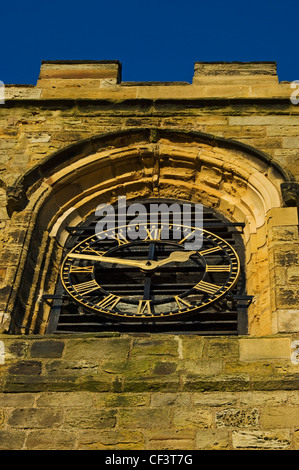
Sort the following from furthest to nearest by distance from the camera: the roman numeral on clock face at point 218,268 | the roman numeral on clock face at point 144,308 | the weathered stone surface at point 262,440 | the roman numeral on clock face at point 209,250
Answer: the roman numeral on clock face at point 209,250
the roman numeral on clock face at point 218,268
the roman numeral on clock face at point 144,308
the weathered stone surface at point 262,440

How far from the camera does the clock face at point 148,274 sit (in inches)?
292

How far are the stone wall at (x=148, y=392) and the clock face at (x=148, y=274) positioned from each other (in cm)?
66

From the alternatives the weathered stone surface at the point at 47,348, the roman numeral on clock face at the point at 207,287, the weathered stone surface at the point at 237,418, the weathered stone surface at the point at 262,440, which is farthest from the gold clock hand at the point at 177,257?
the weathered stone surface at the point at 262,440

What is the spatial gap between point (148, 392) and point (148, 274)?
1659 millimetres

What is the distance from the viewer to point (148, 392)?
6293 mm

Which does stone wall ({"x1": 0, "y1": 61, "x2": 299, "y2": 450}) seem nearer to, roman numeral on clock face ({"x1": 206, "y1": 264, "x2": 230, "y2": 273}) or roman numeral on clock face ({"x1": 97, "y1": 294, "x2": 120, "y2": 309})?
roman numeral on clock face ({"x1": 206, "y1": 264, "x2": 230, "y2": 273})

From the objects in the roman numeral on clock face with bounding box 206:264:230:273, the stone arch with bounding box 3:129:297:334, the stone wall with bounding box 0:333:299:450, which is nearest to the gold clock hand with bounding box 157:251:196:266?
the roman numeral on clock face with bounding box 206:264:230:273

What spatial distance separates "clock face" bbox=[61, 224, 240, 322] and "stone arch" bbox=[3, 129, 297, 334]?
0.23m

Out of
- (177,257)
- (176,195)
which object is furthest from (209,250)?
(176,195)

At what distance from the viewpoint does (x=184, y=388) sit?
6.28 metres

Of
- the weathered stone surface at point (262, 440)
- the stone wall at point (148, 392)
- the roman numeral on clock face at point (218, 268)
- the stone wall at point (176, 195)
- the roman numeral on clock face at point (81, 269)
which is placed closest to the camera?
the weathered stone surface at point (262, 440)

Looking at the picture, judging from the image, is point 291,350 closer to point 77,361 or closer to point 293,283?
point 293,283

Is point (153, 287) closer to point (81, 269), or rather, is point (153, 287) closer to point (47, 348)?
point (81, 269)

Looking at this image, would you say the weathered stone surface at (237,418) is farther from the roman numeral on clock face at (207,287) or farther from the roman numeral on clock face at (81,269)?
the roman numeral on clock face at (81,269)
